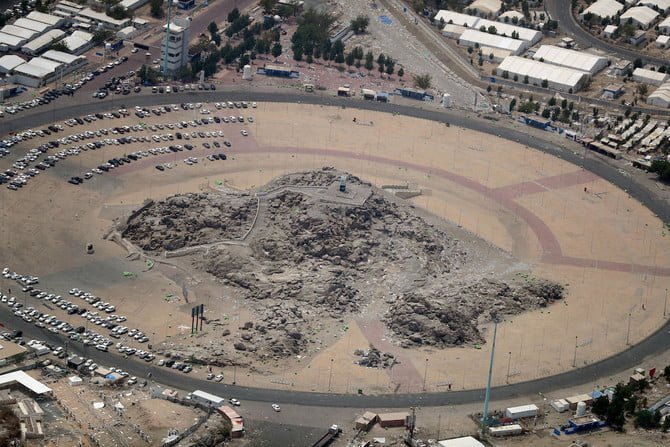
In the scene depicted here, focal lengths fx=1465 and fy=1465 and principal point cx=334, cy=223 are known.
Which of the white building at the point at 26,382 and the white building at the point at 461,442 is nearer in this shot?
the white building at the point at 461,442

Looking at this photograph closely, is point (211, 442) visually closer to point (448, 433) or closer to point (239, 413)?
point (239, 413)

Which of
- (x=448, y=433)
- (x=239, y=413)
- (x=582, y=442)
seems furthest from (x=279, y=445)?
(x=582, y=442)

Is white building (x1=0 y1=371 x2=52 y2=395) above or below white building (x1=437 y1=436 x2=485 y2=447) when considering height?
above

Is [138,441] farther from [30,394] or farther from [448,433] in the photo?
[448,433]

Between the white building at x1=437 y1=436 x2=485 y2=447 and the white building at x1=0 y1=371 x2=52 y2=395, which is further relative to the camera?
the white building at x1=0 y1=371 x2=52 y2=395

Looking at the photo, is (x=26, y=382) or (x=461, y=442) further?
(x=26, y=382)

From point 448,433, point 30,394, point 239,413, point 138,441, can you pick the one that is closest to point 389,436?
point 448,433

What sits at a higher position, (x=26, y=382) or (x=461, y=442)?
(x=26, y=382)

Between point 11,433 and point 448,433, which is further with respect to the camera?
point 448,433

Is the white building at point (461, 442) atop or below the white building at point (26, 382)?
below
